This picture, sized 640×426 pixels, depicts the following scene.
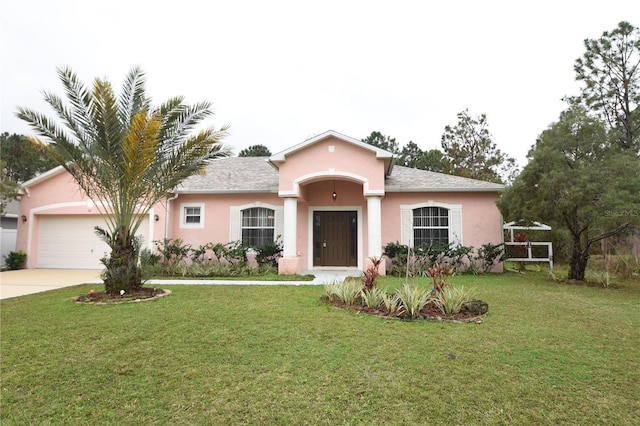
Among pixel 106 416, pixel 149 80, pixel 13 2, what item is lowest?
pixel 106 416

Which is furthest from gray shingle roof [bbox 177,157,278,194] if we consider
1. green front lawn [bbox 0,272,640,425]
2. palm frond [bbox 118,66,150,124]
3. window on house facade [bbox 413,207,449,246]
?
green front lawn [bbox 0,272,640,425]

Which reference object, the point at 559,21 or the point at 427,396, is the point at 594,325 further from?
the point at 559,21

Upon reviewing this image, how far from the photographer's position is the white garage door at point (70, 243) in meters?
15.0

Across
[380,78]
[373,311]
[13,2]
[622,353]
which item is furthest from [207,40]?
[622,353]

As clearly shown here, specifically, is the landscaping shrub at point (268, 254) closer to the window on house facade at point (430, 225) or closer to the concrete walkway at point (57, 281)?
the concrete walkway at point (57, 281)

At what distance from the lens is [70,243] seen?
1502 cm

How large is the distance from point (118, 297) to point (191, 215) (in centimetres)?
695

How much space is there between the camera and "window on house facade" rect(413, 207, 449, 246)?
541 inches

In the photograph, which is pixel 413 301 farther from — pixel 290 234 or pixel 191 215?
pixel 191 215

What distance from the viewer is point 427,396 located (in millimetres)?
3490

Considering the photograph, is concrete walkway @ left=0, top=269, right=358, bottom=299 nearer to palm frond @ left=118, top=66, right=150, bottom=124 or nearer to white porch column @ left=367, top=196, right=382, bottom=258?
white porch column @ left=367, top=196, right=382, bottom=258

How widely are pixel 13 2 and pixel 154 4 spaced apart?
3277 millimetres

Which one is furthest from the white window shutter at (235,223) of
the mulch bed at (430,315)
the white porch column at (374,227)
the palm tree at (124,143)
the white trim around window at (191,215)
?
the mulch bed at (430,315)

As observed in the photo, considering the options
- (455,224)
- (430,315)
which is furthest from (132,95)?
(455,224)
